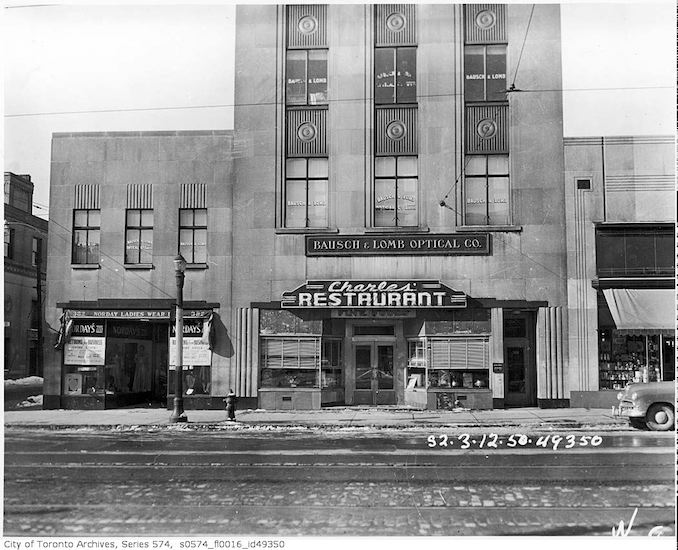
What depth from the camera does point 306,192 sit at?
65.1 feet

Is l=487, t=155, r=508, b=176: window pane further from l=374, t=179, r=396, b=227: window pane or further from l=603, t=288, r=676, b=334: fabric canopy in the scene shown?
l=603, t=288, r=676, b=334: fabric canopy

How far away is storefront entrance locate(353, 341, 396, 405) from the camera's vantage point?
68.6 ft

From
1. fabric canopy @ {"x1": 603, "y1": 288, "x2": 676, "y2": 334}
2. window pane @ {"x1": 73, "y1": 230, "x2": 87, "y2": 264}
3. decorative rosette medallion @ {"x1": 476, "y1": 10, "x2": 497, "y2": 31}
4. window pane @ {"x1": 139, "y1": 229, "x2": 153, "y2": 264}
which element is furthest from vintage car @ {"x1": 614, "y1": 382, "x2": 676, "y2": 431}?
window pane @ {"x1": 73, "y1": 230, "x2": 87, "y2": 264}

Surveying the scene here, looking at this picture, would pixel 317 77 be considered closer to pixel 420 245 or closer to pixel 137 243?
pixel 420 245

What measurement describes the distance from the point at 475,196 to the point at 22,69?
42.7 feet

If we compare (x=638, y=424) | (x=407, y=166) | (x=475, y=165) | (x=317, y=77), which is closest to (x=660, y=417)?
(x=638, y=424)

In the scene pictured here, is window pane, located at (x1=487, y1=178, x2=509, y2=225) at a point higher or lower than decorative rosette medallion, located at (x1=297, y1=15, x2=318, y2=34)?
lower

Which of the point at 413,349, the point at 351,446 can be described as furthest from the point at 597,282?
the point at 351,446

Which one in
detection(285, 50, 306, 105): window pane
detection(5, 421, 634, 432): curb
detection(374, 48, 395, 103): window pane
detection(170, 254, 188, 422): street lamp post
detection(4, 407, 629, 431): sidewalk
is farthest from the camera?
detection(374, 48, 395, 103): window pane

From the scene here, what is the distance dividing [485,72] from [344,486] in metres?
13.9

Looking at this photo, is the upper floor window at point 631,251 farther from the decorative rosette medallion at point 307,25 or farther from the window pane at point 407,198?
the decorative rosette medallion at point 307,25

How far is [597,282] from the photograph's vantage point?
763 inches

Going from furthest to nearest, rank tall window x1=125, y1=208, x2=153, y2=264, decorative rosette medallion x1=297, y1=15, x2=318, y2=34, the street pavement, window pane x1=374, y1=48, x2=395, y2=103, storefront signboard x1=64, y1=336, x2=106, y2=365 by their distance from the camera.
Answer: storefront signboard x1=64, y1=336, x2=106, y2=365, tall window x1=125, y1=208, x2=153, y2=264, window pane x1=374, y1=48, x2=395, y2=103, decorative rosette medallion x1=297, y1=15, x2=318, y2=34, the street pavement

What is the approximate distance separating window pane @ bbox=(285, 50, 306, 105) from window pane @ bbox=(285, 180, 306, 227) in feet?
7.98
